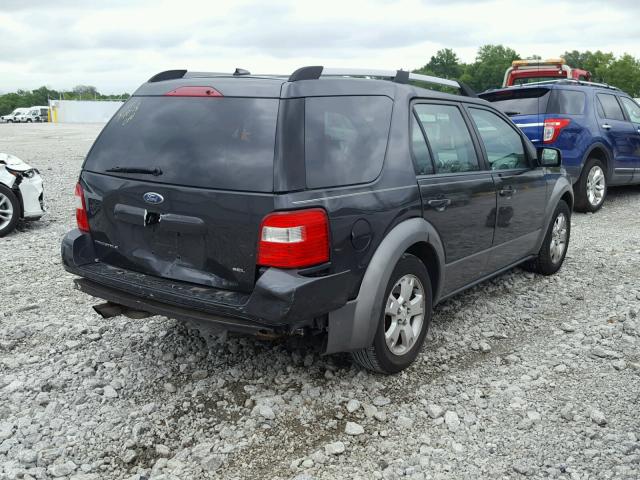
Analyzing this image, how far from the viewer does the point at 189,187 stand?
11.0ft

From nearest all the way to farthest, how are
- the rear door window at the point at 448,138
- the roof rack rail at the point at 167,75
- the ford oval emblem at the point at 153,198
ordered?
the ford oval emblem at the point at 153,198 → the roof rack rail at the point at 167,75 → the rear door window at the point at 448,138

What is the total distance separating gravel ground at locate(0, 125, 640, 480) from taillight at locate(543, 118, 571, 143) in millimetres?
4046

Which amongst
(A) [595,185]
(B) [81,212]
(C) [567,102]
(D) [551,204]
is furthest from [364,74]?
(A) [595,185]

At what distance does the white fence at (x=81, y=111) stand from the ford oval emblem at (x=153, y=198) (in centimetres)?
6067

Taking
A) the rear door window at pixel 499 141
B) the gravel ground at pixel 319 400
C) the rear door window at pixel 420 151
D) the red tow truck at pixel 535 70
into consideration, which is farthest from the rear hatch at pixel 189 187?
the red tow truck at pixel 535 70

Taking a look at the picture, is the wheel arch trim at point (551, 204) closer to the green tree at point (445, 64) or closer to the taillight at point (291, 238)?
the taillight at point (291, 238)

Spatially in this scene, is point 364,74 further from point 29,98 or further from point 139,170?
point 29,98

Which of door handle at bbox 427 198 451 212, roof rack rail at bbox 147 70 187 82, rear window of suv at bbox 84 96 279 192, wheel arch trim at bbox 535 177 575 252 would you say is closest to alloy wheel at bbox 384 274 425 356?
door handle at bbox 427 198 451 212

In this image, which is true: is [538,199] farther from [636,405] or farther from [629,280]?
[636,405]

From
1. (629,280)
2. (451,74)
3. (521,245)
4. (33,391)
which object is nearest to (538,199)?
(521,245)

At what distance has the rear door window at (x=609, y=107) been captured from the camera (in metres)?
9.75

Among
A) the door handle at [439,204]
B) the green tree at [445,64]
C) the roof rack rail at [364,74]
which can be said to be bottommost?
the door handle at [439,204]

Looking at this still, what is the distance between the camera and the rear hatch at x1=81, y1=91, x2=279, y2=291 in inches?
127

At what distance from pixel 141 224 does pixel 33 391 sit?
1247 millimetres
